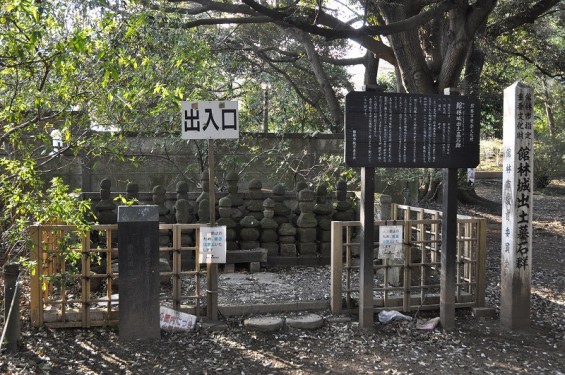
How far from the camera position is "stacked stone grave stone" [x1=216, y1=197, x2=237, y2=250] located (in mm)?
9406

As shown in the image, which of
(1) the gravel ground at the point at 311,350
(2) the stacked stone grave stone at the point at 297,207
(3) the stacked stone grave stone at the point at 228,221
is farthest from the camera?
(2) the stacked stone grave stone at the point at 297,207

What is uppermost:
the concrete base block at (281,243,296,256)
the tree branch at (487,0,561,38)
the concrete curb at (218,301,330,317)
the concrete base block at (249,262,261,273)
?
the tree branch at (487,0,561,38)

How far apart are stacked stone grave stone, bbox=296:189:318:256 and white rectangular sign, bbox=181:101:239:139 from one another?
3562mm

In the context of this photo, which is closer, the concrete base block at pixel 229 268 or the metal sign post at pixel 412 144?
the metal sign post at pixel 412 144

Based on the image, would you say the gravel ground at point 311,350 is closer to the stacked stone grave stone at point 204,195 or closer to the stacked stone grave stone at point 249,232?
the stacked stone grave stone at point 249,232

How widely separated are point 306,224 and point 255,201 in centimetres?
100

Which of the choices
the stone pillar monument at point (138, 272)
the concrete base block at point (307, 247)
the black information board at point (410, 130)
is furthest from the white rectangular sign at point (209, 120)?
the concrete base block at point (307, 247)

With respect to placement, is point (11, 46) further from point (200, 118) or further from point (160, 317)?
point (160, 317)

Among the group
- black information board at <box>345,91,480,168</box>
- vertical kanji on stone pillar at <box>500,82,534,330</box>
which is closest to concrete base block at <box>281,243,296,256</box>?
black information board at <box>345,91,480,168</box>

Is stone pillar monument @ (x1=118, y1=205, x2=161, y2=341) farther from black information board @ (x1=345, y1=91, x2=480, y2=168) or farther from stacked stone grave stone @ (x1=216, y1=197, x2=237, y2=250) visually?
stacked stone grave stone @ (x1=216, y1=197, x2=237, y2=250)

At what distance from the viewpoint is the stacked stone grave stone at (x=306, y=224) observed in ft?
31.4

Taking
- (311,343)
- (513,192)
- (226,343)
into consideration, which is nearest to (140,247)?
(226,343)

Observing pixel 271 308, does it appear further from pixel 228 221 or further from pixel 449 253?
pixel 228 221

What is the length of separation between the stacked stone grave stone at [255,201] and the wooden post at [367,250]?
3627mm
